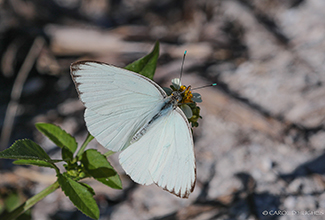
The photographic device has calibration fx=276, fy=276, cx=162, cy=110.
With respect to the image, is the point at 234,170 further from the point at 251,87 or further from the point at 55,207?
the point at 55,207

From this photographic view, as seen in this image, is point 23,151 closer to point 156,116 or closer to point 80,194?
point 80,194

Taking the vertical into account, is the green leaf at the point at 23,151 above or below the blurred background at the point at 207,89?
below

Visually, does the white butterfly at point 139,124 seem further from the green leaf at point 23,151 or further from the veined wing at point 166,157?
the green leaf at point 23,151

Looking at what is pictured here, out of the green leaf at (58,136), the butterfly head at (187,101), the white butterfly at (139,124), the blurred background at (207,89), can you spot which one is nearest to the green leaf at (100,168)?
the white butterfly at (139,124)

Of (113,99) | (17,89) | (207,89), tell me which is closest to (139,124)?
(113,99)

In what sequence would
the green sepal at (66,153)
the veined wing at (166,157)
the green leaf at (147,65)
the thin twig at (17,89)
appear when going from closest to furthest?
the veined wing at (166,157), the green sepal at (66,153), the green leaf at (147,65), the thin twig at (17,89)

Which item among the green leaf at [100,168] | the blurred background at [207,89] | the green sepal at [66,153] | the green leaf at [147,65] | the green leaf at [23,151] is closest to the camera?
the green leaf at [23,151]

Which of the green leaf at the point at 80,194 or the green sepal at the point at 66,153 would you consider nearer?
the green leaf at the point at 80,194

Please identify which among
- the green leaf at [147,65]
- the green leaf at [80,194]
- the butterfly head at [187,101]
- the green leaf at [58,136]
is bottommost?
the green leaf at [80,194]
